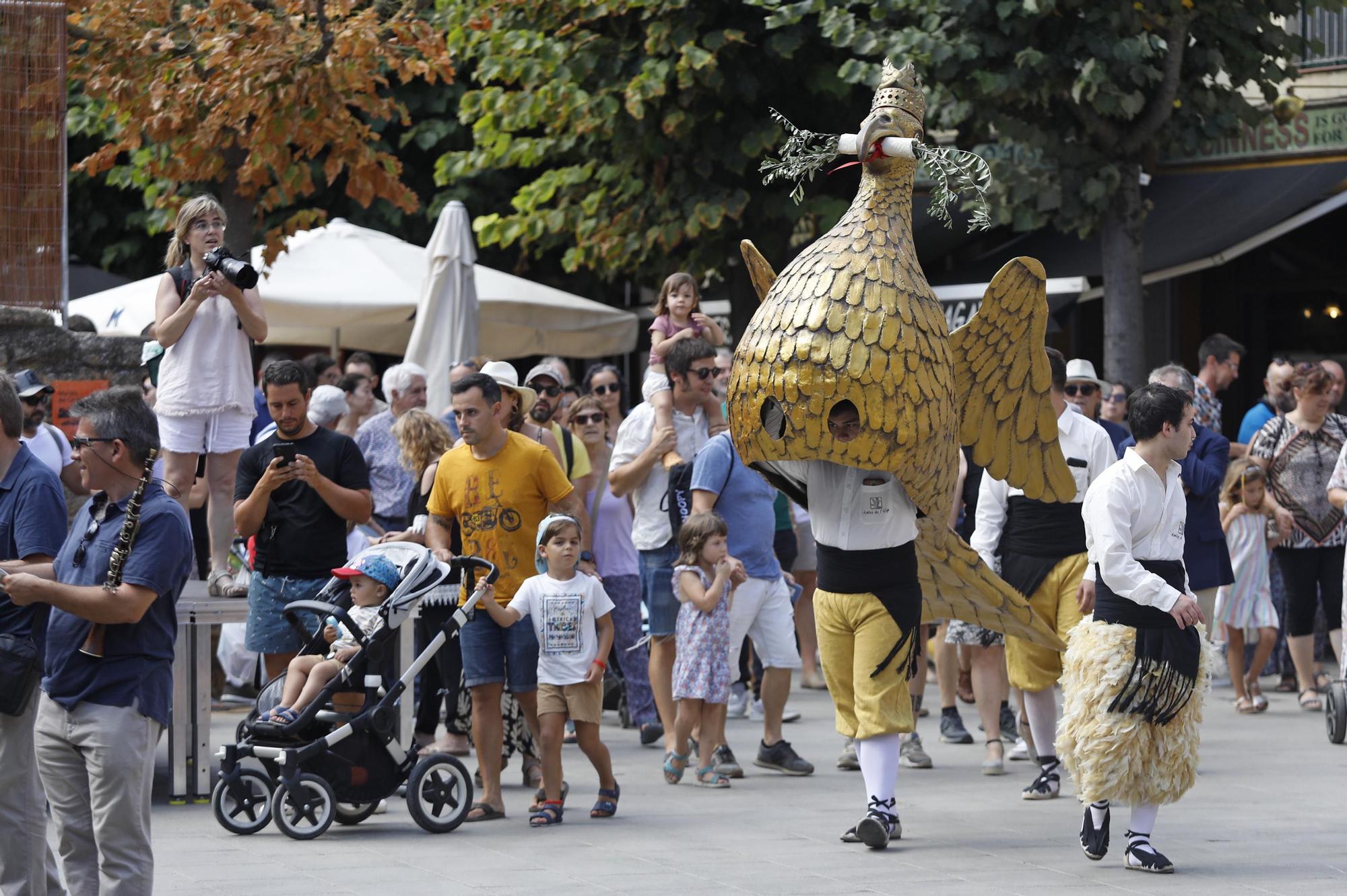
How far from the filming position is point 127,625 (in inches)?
217

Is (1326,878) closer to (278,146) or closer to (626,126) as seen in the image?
(278,146)

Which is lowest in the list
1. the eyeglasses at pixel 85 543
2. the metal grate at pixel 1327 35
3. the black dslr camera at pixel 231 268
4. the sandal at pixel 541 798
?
the sandal at pixel 541 798

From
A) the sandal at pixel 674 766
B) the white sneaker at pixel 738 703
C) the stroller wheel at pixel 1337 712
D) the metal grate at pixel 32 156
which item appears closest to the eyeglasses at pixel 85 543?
the sandal at pixel 674 766

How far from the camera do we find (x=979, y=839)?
24.8 ft

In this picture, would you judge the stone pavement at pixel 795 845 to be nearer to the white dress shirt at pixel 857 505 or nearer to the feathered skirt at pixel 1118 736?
the feathered skirt at pixel 1118 736

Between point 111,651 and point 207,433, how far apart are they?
127 inches

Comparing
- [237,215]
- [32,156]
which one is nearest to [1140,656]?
[32,156]

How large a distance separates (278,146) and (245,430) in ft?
11.0

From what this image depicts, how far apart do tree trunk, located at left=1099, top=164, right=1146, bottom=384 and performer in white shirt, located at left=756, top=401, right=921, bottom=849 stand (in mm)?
6830

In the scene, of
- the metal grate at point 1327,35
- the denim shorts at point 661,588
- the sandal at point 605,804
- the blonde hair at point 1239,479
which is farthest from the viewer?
the metal grate at point 1327,35

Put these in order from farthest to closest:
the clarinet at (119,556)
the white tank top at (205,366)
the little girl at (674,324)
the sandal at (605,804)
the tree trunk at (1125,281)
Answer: the tree trunk at (1125,281) → the little girl at (674,324) → the white tank top at (205,366) → the sandal at (605,804) → the clarinet at (119,556)

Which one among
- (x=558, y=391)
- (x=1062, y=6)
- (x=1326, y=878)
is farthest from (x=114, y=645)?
(x=1062, y=6)

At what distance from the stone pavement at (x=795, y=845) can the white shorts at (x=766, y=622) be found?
0.61 meters

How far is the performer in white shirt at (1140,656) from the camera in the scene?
6863 mm
